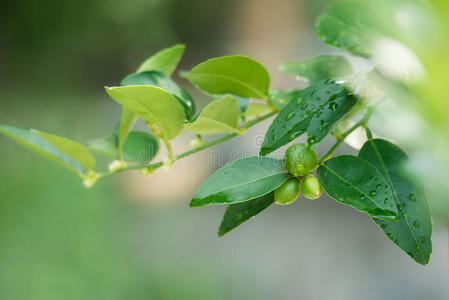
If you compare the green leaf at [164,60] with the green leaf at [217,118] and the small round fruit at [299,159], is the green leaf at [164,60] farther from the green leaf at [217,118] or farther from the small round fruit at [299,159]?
the small round fruit at [299,159]

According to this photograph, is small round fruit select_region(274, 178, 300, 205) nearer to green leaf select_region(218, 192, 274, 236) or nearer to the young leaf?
green leaf select_region(218, 192, 274, 236)

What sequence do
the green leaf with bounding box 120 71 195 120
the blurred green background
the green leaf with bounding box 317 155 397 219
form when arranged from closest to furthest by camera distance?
the green leaf with bounding box 317 155 397 219
the green leaf with bounding box 120 71 195 120
the blurred green background

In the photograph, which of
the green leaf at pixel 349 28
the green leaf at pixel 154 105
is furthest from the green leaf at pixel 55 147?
the green leaf at pixel 349 28

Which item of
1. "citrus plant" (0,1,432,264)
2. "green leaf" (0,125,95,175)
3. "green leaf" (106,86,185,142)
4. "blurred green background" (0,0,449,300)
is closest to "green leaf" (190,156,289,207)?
"citrus plant" (0,1,432,264)

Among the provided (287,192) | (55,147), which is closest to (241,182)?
(287,192)

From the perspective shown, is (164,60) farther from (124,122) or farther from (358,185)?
(358,185)
